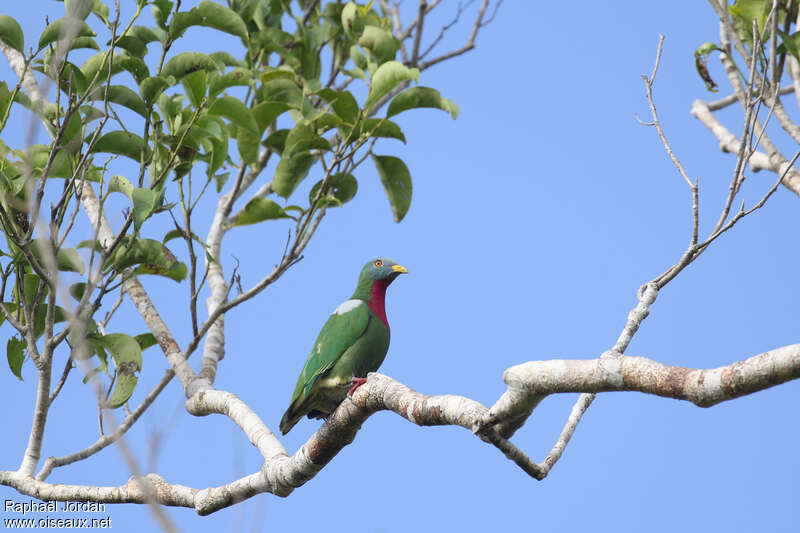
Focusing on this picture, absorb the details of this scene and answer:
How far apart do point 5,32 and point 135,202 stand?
43.7 inches

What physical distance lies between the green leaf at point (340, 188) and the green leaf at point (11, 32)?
1670 millimetres

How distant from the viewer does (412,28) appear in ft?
25.2

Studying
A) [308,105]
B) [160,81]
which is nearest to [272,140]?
[308,105]

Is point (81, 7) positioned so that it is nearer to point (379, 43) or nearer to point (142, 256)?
point (142, 256)

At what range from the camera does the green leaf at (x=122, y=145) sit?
4.52 m

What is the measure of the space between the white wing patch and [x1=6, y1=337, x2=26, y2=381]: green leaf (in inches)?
72.3

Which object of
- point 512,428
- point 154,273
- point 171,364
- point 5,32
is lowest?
point 512,428

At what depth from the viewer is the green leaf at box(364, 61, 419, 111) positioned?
14.7ft

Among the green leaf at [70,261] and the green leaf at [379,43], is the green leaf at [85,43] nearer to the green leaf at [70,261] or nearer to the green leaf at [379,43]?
the green leaf at [70,261]

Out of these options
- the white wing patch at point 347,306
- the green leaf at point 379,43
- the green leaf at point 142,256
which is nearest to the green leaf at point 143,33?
the green leaf at point 142,256

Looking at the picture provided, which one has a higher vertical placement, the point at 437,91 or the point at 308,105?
the point at 308,105

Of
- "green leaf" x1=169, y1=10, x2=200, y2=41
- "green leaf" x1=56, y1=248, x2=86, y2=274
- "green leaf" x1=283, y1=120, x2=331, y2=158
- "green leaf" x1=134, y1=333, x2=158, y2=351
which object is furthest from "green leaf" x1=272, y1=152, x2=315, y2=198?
"green leaf" x1=134, y1=333, x2=158, y2=351

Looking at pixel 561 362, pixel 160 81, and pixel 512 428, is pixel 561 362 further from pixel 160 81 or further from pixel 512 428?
pixel 160 81

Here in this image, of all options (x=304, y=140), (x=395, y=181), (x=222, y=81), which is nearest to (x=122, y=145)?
(x=222, y=81)
